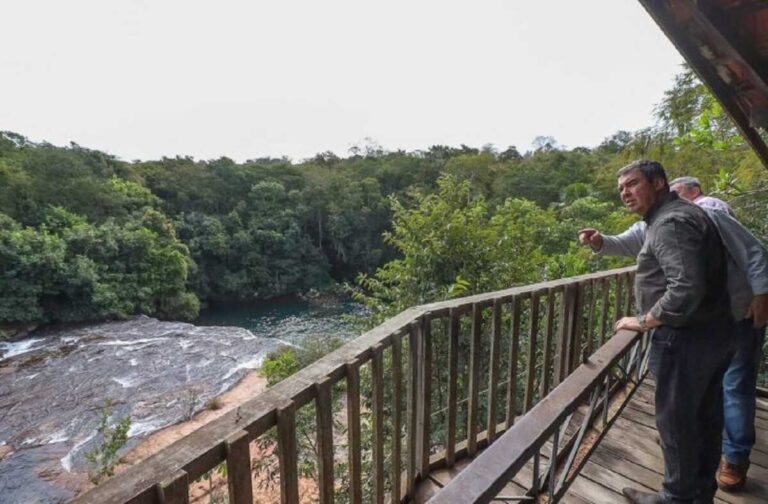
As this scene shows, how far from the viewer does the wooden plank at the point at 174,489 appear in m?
0.67

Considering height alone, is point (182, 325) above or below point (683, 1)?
below

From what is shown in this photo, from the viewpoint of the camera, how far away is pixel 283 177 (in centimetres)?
3303

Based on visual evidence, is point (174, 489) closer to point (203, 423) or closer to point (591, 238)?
point (591, 238)

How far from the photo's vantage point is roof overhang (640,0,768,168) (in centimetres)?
123

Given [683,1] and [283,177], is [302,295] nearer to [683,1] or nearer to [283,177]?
[283,177]

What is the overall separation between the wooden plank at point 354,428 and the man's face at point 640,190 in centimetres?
119

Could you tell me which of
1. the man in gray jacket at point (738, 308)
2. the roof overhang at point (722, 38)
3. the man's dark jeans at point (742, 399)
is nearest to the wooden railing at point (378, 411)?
the man in gray jacket at point (738, 308)

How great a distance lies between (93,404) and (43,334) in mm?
8571

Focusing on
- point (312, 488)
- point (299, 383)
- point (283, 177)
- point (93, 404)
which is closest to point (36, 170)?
point (283, 177)

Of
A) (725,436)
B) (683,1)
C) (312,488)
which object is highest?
(683,1)

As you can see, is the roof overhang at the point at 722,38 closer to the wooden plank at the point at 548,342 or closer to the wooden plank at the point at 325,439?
the wooden plank at the point at 548,342

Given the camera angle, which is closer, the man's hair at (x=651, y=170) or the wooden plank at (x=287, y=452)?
the wooden plank at (x=287, y=452)

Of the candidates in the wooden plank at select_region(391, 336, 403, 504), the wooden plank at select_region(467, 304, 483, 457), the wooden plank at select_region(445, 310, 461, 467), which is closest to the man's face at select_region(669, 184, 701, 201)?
the wooden plank at select_region(467, 304, 483, 457)

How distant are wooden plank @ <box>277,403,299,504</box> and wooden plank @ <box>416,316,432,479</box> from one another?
738 mm
